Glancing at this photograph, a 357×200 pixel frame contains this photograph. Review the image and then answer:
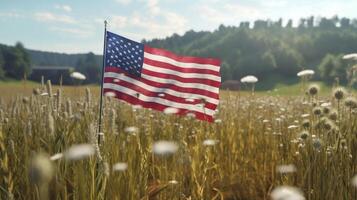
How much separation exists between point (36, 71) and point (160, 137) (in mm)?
134946

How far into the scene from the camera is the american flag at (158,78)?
4871 mm

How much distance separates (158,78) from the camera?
544cm

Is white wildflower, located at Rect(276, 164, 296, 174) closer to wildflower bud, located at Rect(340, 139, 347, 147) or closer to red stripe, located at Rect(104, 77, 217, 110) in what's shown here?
wildflower bud, located at Rect(340, 139, 347, 147)

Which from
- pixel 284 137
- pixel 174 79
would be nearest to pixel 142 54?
pixel 174 79

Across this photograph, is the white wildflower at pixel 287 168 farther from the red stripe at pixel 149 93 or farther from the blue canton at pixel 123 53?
the blue canton at pixel 123 53

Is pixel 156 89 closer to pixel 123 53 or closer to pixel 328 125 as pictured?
pixel 123 53

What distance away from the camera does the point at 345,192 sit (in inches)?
141

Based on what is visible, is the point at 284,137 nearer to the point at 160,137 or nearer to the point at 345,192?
the point at 160,137

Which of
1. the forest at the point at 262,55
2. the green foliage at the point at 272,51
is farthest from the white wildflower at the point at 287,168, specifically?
the green foliage at the point at 272,51

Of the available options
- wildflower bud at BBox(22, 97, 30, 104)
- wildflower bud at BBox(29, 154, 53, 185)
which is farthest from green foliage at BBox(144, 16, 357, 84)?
wildflower bud at BBox(29, 154, 53, 185)

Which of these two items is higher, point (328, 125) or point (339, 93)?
point (339, 93)

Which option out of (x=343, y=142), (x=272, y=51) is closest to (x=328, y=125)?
(x=343, y=142)

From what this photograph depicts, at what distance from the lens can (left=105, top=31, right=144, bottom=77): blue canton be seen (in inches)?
188

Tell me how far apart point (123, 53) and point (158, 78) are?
70cm
